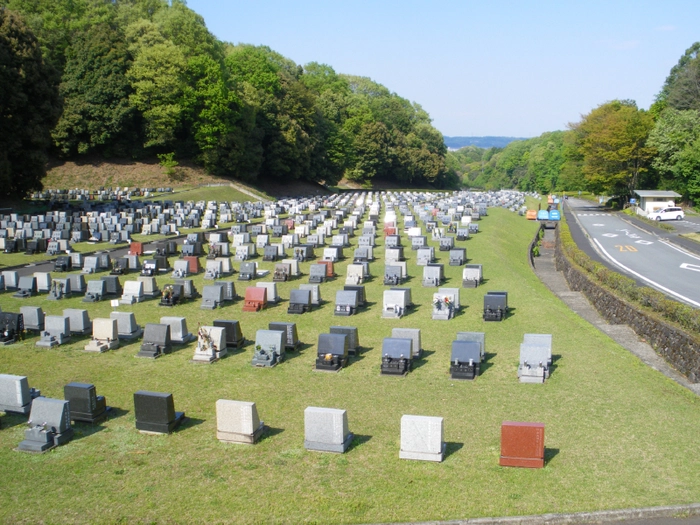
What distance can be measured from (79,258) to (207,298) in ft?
34.7

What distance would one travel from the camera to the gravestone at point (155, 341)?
18.5m

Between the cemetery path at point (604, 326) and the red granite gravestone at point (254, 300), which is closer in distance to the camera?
the cemetery path at point (604, 326)

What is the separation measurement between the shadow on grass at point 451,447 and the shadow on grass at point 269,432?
3301 mm

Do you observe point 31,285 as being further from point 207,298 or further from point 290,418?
point 290,418

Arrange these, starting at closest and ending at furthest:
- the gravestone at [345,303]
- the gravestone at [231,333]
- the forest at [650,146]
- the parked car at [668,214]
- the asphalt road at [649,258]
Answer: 1. the gravestone at [231,333]
2. the gravestone at [345,303]
3. the asphalt road at [649,258]
4. the parked car at [668,214]
5. the forest at [650,146]

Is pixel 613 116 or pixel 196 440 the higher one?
pixel 613 116

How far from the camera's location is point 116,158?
78625mm

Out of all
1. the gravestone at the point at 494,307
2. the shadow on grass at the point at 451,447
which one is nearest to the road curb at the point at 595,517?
the shadow on grass at the point at 451,447

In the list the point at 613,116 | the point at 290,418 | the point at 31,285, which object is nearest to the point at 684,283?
the point at 290,418

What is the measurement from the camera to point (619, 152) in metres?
79.2

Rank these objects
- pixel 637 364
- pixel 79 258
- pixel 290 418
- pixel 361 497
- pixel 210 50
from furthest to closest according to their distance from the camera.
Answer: pixel 210 50 < pixel 79 258 < pixel 637 364 < pixel 290 418 < pixel 361 497

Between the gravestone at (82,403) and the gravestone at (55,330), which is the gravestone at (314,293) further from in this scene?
the gravestone at (82,403)

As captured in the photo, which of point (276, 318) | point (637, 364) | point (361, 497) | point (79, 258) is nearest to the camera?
point (361, 497)

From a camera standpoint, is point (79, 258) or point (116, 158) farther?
point (116, 158)
